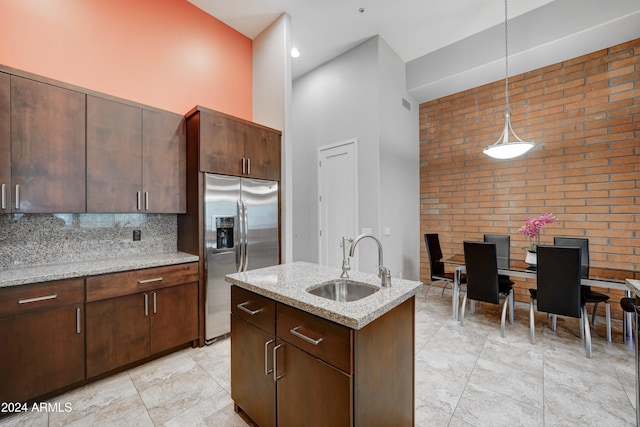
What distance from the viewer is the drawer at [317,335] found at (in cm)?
109

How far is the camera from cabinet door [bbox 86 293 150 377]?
79.7 inches

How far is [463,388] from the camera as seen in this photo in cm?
202

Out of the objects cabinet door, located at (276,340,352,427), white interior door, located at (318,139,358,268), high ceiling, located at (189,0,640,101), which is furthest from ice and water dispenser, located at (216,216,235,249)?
high ceiling, located at (189,0,640,101)

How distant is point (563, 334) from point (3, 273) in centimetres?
506

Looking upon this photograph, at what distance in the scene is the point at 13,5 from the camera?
2.08m

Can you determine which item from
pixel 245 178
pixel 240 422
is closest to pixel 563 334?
pixel 240 422

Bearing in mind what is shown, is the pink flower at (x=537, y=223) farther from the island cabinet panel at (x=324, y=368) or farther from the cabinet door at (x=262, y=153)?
the cabinet door at (x=262, y=153)

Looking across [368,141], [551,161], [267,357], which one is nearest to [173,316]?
[267,357]

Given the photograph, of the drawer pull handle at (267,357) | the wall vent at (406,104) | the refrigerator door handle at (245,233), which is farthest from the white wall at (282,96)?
the wall vent at (406,104)

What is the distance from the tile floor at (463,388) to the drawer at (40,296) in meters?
0.70

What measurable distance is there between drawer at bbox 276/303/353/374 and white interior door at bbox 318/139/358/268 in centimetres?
267

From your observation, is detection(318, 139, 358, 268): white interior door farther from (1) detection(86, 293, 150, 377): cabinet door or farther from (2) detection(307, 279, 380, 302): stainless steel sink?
(1) detection(86, 293, 150, 377): cabinet door

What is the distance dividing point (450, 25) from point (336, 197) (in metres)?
2.83

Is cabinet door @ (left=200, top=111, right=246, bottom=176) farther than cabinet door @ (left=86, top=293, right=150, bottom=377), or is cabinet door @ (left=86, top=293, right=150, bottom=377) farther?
cabinet door @ (left=200, top=111, right=246, bottom=176)
